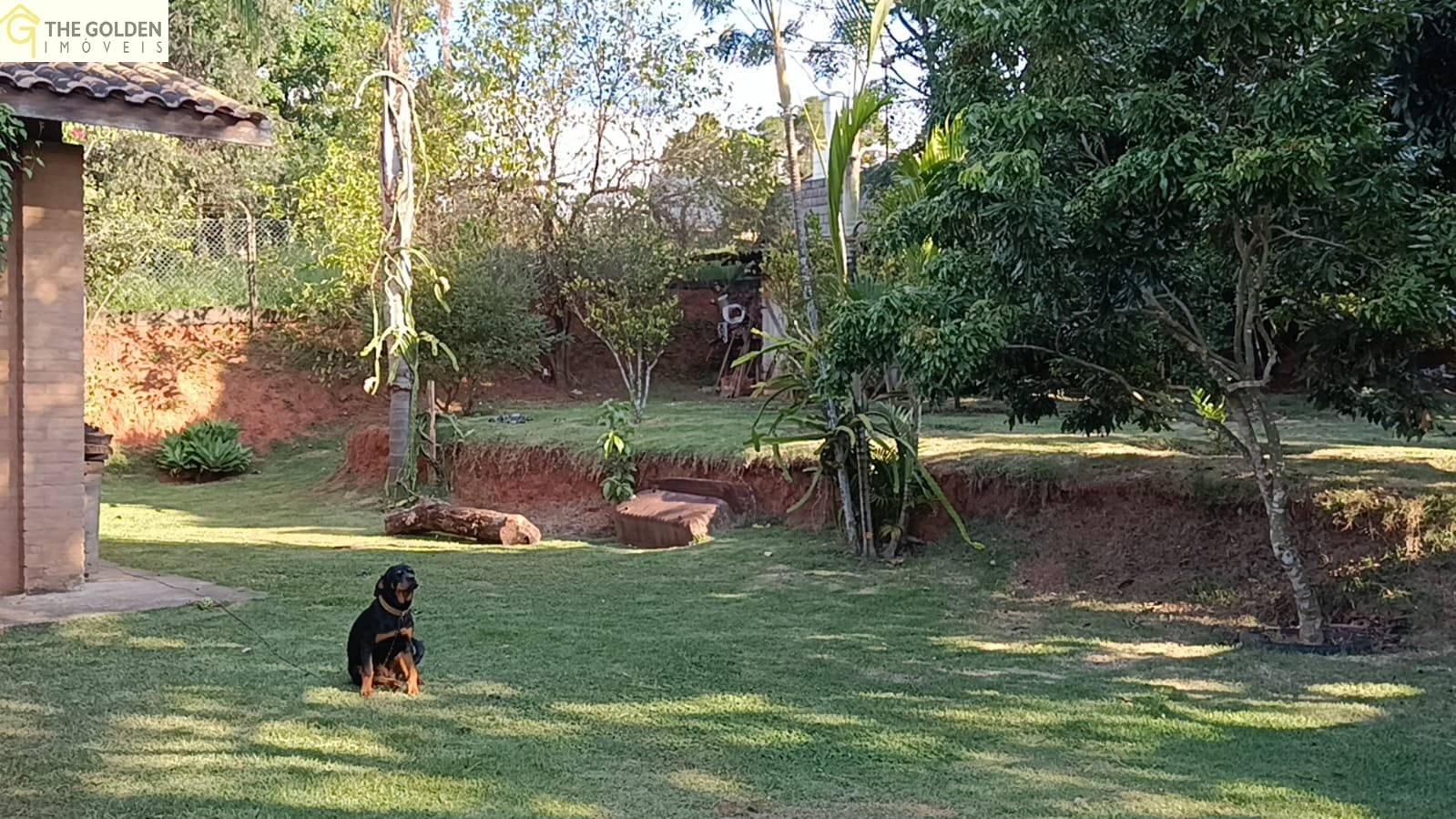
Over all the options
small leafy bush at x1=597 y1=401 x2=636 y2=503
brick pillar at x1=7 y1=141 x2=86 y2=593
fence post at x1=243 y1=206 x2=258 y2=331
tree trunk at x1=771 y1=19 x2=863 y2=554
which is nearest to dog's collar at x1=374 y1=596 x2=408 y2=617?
brick pillar at x1=7 y1=141 x2=86 y2=593

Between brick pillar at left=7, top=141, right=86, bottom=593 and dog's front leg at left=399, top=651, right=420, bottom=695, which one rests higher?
brick pillar at left=7, top=141, right=86, bottom=593

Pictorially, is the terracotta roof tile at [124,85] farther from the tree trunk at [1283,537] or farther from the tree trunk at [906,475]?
the tree trunk at [1283,537]

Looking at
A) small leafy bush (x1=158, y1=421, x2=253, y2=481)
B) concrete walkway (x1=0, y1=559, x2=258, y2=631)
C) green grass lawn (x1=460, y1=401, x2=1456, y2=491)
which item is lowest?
concrete walkway (x1=0, y1=559, x2=258, y2=631)

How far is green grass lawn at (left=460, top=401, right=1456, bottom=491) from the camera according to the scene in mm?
8438

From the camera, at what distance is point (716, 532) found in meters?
10.7

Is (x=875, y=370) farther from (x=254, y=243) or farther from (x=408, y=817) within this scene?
(x=254, y=243)

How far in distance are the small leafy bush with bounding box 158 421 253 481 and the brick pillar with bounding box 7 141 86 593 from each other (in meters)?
9.09

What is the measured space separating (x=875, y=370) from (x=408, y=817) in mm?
5235

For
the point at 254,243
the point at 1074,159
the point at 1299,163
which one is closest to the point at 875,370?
the point at 1074,159

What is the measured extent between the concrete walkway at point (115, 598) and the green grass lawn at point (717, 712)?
309mm

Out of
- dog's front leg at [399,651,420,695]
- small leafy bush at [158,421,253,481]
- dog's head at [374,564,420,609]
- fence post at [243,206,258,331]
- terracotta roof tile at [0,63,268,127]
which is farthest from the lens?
fence post at [243,206,258,331]

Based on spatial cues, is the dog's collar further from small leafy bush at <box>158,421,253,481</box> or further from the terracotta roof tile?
small leafy bush at <box>158,421,253,481</box>

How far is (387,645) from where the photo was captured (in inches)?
222

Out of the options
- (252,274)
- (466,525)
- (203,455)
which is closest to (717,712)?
(466,525)
